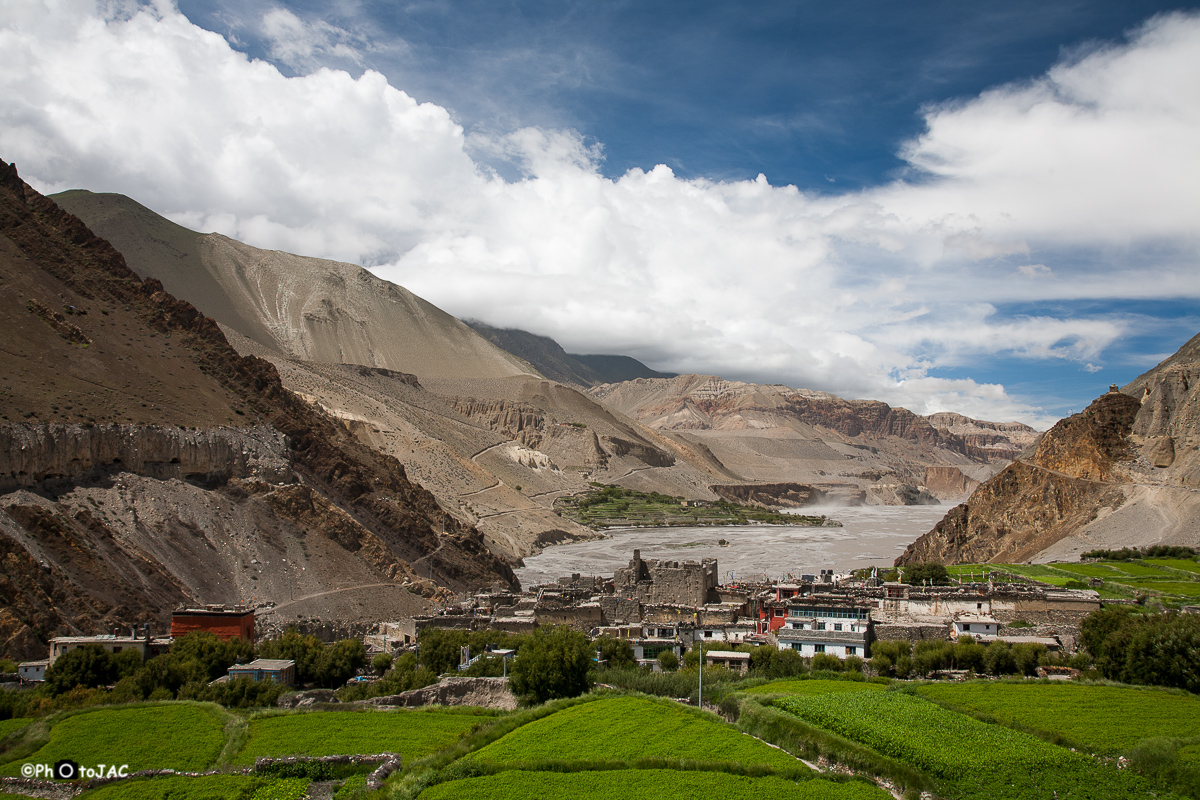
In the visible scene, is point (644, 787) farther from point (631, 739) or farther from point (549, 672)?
point (549, 672)

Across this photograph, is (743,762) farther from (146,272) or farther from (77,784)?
(146,272)

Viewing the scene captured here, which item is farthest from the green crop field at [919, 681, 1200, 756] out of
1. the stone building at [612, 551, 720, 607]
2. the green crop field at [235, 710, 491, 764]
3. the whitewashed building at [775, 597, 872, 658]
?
the stone building at [612, 551, 720, 607]

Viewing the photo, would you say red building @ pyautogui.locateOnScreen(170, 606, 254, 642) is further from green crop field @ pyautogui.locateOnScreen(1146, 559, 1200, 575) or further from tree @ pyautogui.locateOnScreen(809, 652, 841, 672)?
green crop field @ pyautogui.locateOnScreen(1146, 559, 1200, 575)

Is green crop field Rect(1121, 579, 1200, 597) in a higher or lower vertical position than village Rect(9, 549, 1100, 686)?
higher

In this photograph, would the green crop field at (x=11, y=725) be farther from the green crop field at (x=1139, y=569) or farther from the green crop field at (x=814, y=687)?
the green crop field at (x=1139, y=569)

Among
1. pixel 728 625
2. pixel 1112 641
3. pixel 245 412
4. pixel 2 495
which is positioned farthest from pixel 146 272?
pixel 1112 641

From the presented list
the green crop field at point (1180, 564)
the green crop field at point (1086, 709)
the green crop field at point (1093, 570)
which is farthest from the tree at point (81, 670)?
the green crop field at point (1180, 564)
